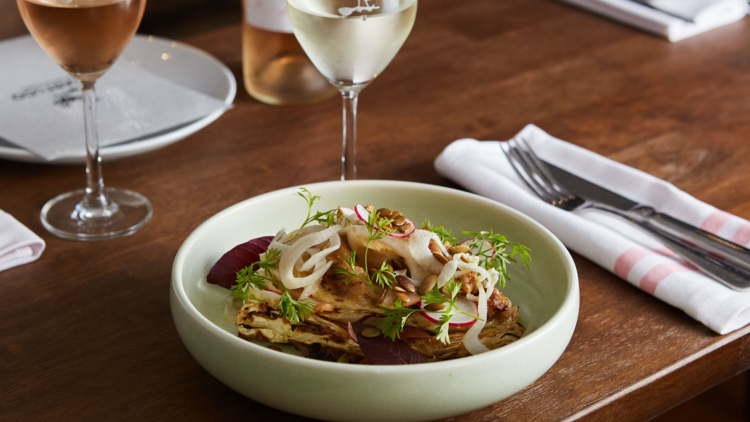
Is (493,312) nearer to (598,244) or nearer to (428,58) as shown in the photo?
(598,244)

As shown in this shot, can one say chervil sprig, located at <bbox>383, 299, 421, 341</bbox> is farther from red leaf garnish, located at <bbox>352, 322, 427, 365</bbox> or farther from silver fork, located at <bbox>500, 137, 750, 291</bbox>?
silver fork, located at <bbox>500, 137, 750, 291</bbox>

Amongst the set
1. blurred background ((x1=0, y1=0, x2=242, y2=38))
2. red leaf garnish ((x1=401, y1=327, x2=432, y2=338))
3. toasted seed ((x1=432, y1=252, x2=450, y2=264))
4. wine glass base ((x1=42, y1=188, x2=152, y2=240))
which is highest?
toasted seed ((x1=432, y1=252, x2=450, y2=264))

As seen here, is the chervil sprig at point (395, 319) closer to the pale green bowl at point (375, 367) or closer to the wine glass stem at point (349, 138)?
the pale green bowl at point (375, 367)

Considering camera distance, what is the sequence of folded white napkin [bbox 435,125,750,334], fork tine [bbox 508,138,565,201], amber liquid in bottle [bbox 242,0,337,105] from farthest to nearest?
1. amber liquid in bottle [bbox 242,0,337,105]
2. fork tine [bbox 508,138,565,201]
3. folded white napkin [bbox 435,125,750,334]

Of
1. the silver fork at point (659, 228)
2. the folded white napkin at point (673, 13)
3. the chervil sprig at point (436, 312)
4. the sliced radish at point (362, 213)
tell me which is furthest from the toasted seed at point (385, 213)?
the folded white napkin at point (673, 13)

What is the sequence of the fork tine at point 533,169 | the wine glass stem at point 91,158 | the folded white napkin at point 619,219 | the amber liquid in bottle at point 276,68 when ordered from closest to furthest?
the folded white napkin at point 619,219 → the wine glass stem at point 91,158 → the fork tine at point 533,169 → the amber liquid in bottle at point 276,68

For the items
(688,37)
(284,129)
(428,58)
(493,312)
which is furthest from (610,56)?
(493,312)

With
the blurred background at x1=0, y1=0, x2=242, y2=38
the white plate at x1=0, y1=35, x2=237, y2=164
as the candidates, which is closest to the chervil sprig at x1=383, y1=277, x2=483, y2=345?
the white plate at x1=0, y1=35, x2=237, y2=164

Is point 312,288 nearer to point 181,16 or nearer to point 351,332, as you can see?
point 351,332
